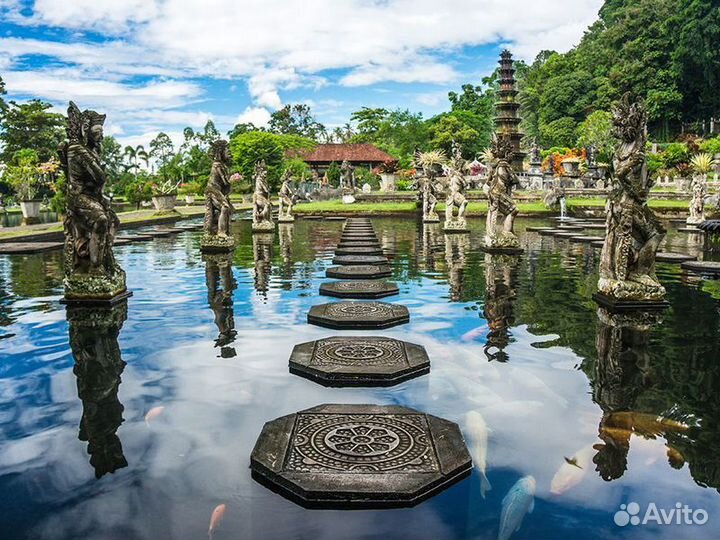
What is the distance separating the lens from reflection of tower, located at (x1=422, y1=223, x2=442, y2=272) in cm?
1249

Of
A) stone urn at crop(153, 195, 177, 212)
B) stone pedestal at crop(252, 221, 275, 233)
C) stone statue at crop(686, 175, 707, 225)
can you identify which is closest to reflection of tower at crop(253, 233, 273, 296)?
stone pedestal at crop(252, 221, 275, 233)

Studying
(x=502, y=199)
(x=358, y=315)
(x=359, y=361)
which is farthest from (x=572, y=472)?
(x=502, y=199)

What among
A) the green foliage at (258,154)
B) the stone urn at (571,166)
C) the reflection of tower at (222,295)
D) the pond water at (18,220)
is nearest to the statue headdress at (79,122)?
the reflection of tower at (222,295)

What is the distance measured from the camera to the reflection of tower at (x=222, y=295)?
648 cm

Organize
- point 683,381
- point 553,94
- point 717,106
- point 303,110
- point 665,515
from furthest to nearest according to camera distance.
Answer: point 303,110, point 553,94, point 717,106, point 683,381, point 665,515

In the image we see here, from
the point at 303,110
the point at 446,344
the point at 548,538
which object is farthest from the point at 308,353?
the point at 303,110

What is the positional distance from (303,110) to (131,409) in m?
A: 84.2

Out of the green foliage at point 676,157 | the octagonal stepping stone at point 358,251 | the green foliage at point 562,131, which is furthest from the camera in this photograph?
the green foliage at point 562,131

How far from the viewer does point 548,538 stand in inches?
114

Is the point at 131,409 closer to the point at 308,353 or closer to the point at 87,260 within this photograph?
the point at 308,353

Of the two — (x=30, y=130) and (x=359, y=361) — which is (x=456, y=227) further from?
(x=30, y=130)

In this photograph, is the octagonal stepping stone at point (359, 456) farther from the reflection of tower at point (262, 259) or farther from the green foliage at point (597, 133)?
the green foliage at point (597, 133)

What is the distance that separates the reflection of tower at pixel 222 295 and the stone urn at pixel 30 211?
14.0m

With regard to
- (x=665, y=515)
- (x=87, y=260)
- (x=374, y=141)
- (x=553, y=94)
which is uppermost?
(x=553, y=94)
